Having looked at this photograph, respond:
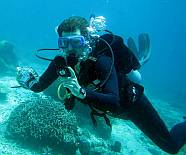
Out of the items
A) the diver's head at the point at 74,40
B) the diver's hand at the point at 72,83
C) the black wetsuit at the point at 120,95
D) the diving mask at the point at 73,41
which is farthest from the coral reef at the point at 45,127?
the diver's hand at the point at 72,83

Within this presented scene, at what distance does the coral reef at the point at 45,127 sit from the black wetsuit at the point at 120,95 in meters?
2.95

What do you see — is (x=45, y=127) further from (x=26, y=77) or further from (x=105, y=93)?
(x=105, y=93)

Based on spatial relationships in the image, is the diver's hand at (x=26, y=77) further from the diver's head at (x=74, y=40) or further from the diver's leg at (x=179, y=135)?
the diver's leg at (x=179, y=135)

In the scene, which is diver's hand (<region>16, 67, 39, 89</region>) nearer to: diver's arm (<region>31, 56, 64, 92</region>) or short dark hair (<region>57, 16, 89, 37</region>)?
diver's arm (<region>31, 56, 64, 92</region>)

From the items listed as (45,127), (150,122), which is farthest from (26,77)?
(45,127)

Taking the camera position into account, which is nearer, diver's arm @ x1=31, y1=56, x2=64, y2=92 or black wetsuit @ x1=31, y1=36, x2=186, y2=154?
black wetsuit @ x1=31, y1=36, x2=186, y2=154

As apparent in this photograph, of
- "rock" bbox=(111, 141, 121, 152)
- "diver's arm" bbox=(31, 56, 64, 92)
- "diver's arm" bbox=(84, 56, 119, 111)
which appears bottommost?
"rock" bbox=(111, 141, 121, 152)

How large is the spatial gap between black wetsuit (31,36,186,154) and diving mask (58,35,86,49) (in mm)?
288

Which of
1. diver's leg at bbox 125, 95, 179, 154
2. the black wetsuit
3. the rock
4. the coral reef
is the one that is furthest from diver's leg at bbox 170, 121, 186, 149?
the rock

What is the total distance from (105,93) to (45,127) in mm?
4436

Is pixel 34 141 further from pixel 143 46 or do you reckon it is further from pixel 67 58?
pixel 143 46

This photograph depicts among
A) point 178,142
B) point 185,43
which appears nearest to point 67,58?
point 178,142

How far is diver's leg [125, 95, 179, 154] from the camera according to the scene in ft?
17.6

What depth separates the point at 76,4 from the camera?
199m
